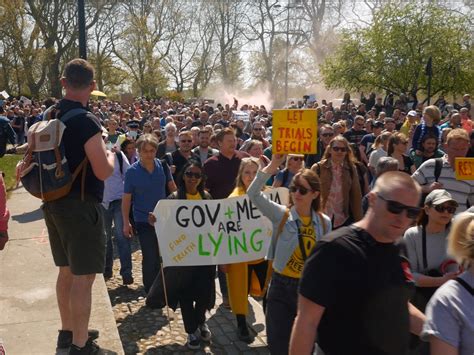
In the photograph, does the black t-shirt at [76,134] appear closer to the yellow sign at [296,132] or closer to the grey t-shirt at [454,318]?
the yellow sign at [296,132]

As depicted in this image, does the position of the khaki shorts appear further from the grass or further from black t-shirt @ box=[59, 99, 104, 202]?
the grass

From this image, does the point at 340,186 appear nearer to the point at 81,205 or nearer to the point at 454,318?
the point at 81,205

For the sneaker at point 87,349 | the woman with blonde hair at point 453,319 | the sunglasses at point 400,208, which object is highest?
the sunglasses at point 400,208

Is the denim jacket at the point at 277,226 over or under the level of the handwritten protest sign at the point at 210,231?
over

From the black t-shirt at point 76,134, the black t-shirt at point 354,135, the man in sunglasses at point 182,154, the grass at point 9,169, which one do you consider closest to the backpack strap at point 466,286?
the black t-shirt at point 76,134

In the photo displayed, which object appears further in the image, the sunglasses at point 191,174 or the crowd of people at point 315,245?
the sunglasses at point 191,174

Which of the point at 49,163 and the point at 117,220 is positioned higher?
the point at 49,163

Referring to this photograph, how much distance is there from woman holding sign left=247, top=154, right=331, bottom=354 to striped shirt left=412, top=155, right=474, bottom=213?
162cm

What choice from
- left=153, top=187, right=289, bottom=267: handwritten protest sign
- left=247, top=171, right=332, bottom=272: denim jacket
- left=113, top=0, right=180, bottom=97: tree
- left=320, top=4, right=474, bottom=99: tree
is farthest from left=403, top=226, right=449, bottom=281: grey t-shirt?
left=113, top=0, right=180, bottom=97: tree

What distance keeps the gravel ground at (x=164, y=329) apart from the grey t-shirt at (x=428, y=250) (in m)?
1.68

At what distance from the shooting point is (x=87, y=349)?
372 centimetres

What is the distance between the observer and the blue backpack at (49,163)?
3391 mm

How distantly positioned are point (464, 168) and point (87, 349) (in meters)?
3.55

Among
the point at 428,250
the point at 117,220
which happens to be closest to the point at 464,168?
the point at 428,250
